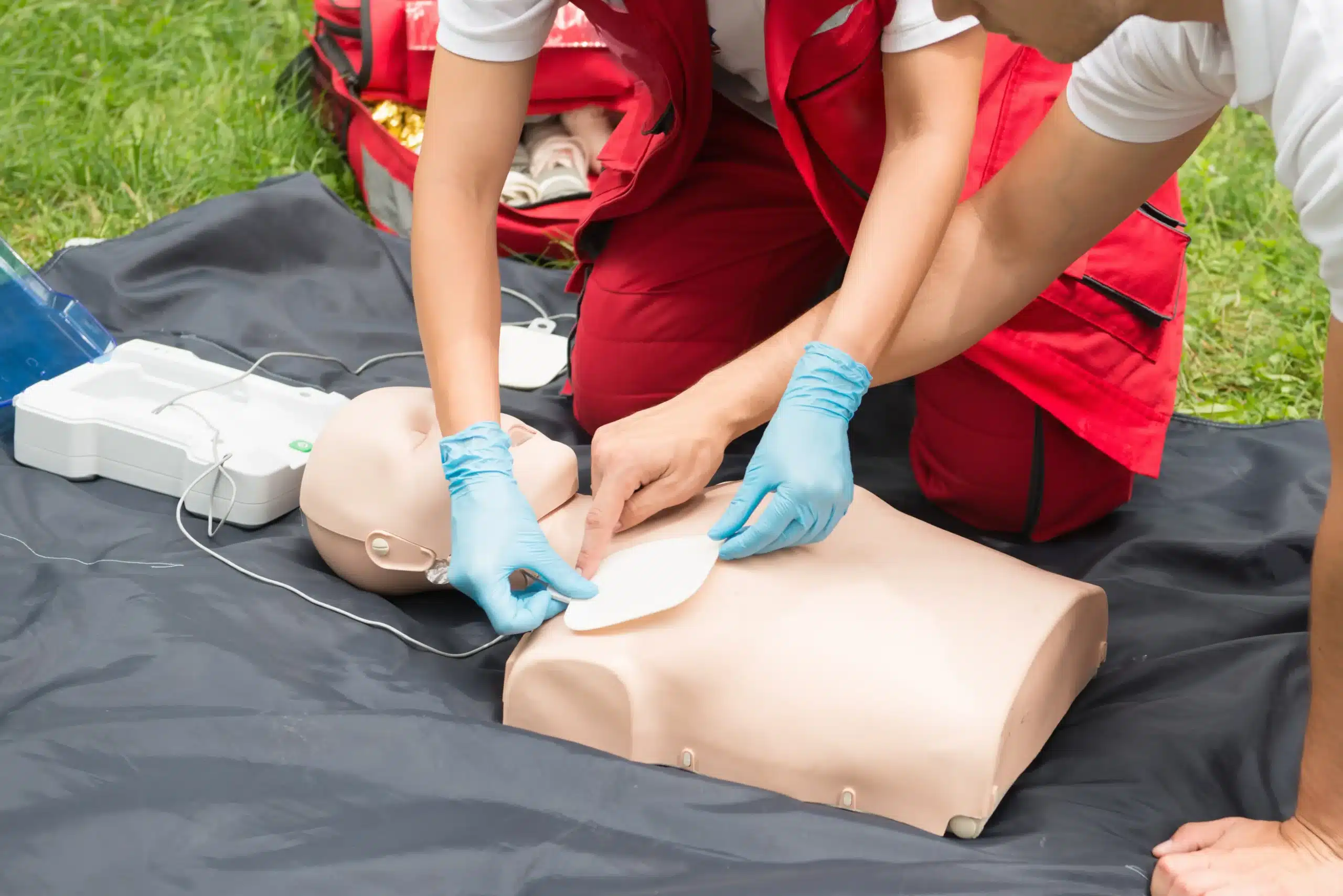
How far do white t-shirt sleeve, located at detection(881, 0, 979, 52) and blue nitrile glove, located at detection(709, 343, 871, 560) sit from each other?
36cm

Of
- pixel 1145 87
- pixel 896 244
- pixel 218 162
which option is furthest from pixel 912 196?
pixel 218 162

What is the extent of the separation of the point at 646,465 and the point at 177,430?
698 millimetres

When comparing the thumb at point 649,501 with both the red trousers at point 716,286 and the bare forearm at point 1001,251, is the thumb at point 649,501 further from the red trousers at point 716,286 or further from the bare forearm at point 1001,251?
the red trousers at point 716,286

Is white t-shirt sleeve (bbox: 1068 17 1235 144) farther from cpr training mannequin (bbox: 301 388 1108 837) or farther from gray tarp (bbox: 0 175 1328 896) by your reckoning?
gray tarp (bbox: 0 175 1328 896)

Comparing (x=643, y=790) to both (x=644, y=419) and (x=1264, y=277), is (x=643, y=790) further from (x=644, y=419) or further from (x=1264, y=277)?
(x=1264, y=277)

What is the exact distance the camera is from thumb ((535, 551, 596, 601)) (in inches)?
49.7

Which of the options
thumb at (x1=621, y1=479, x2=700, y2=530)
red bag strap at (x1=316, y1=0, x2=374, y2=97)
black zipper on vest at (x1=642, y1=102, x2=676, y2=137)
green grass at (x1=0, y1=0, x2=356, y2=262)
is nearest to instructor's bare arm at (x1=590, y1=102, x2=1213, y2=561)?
thumb at (x1=621, y1=479, x2=700, y2=530)

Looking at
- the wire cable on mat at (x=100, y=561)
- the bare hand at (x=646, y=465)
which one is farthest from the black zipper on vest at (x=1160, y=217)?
the wire cable on mat at (x=100, y=561)

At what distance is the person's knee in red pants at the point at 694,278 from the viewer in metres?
1.88

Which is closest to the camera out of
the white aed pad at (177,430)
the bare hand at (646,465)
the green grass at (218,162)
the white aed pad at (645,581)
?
the white aed pad at (645,581)

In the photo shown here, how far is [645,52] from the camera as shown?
1.52 meters

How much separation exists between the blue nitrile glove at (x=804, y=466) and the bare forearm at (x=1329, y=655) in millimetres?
464

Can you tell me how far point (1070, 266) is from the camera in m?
1.59

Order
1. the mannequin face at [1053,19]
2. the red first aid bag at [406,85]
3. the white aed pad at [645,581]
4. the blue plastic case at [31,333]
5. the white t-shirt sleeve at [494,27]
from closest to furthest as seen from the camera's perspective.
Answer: the mannequin face at [1053,19] → the white aed pad at [645,581] → the white t-shirt sleeve at [494,27] → the blue plastic case at [31,333] → the red first aid bag at [406,85]
